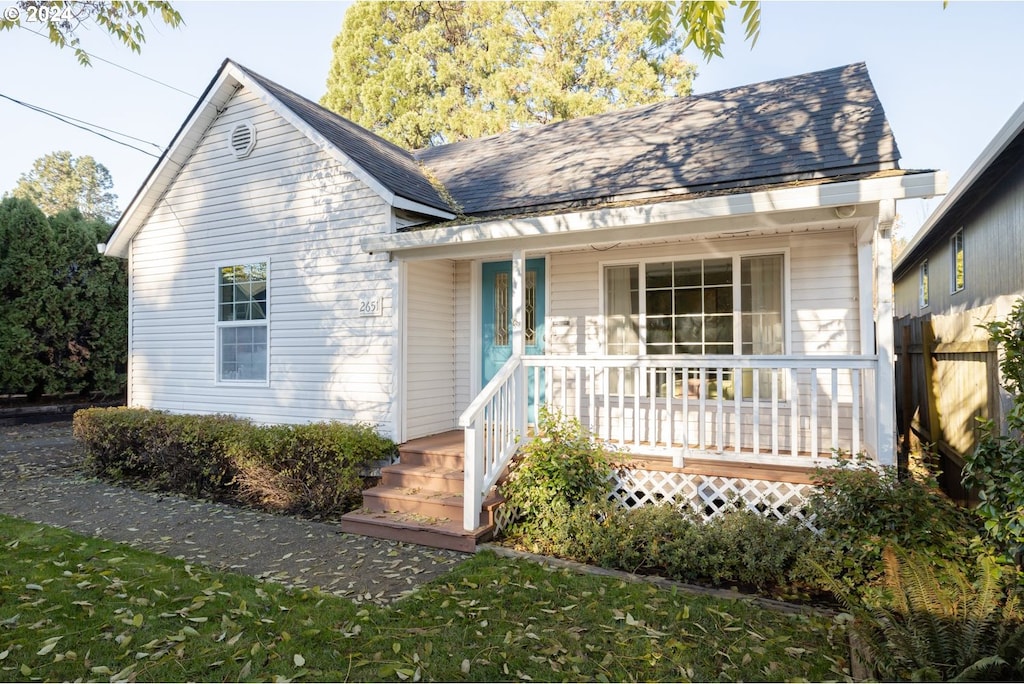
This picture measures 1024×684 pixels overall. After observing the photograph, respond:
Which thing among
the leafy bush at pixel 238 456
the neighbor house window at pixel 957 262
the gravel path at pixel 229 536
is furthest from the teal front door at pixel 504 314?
the neighbor house window at pixel 957 262

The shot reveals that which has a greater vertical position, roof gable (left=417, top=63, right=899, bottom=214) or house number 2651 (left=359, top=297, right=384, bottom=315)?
roof gable (left=417, top=63, right=899, bottom=214)

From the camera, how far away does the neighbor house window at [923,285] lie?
46.4 ft

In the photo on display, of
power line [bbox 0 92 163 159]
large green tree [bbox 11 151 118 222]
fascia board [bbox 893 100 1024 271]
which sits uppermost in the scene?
large green tree [bbox 11 151 118 222]

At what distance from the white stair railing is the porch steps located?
17cm

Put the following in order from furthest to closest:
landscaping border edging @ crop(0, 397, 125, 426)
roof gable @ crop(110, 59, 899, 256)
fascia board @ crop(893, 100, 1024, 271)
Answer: landscaping border edging @ crop(0, 397, 125, 426) < roof gable @ crop(110, 59, 899, 256) < fascia board @ crop(893, 100, 1024, 271)

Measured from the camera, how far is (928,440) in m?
7.44

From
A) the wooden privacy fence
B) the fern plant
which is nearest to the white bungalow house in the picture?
the wooden privacy fence

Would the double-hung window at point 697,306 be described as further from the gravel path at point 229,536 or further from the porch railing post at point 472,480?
the gravel path at point 229,536

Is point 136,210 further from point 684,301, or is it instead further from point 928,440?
point 928,440

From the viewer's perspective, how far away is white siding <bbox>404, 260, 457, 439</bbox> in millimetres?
7316

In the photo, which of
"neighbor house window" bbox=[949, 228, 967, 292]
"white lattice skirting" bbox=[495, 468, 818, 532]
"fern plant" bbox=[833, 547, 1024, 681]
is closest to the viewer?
"fern plant" bbox=[833, 547, 1024, 681]

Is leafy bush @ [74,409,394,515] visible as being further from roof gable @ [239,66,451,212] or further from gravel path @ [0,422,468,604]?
roof gable @ [239,66,451,212]

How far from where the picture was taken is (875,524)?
13.8ft

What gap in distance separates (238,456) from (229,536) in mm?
1452
